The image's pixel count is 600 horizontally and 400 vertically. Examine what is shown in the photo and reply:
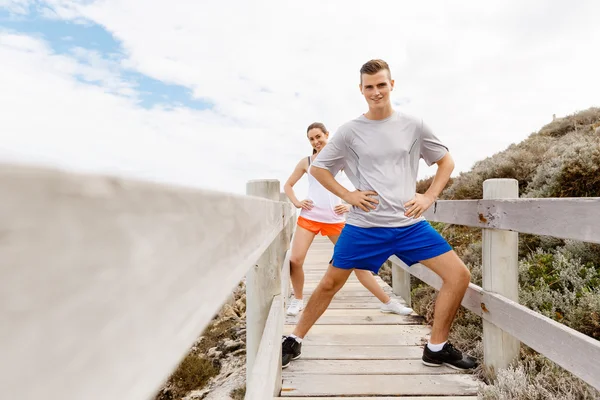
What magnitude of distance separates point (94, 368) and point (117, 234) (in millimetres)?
88

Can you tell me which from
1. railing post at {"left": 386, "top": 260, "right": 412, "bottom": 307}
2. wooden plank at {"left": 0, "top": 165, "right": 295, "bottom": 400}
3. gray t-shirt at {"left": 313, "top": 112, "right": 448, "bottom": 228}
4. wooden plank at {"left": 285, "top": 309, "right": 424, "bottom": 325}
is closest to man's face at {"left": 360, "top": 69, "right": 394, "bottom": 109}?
gray t-shirt at {"left": 313, "top": 112, "right": 448, "bottom": 228}

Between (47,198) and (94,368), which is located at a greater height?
(47,198)

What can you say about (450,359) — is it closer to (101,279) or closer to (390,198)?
(390,198)

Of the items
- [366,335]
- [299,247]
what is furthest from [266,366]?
[299,247]

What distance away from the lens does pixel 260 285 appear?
270cm

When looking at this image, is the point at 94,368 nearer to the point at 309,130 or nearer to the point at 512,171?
the point at 309,130

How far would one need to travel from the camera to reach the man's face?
3027mm

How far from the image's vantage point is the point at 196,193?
1.71 ft

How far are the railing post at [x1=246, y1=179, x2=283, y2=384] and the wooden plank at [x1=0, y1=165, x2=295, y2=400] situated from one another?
7.26ft

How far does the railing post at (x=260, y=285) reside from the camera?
8.83ft

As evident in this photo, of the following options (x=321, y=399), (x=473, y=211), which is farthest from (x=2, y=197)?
(x=473, y=211)

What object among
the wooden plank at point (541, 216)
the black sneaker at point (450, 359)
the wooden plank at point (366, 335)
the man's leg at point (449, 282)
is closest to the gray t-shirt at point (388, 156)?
the man's leg at point (449, 282)

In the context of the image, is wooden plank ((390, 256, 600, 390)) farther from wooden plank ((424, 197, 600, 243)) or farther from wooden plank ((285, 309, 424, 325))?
wooden plank ((285, 309, 424, 325))

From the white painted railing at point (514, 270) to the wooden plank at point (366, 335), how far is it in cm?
74
